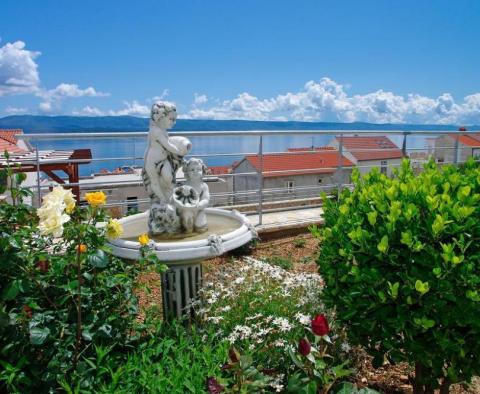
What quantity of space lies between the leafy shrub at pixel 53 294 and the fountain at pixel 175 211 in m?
0.60

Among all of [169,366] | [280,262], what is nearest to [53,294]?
[169,366]

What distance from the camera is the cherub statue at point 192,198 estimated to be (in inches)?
120

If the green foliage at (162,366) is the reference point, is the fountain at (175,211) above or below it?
above

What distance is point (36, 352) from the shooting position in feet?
6.86

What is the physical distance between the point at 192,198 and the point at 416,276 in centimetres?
172

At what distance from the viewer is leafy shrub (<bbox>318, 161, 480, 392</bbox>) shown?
6.07ft

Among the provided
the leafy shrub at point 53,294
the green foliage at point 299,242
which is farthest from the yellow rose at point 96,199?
the green foliage at point 299,242

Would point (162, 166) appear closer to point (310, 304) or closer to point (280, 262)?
point (310, 304)

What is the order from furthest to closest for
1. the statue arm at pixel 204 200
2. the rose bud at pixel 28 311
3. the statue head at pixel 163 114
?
the statue arm at pixel 204 200, the statue head at pixel 163 114, the rose bud at pixel 28 311

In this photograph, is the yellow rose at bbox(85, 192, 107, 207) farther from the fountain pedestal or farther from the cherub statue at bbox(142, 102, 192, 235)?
the cherub statue at bbox(142, 102, 192, 235)

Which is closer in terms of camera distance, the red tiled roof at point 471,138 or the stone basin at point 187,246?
the stone basin at point 187,246

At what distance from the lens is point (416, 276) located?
189 centimetres

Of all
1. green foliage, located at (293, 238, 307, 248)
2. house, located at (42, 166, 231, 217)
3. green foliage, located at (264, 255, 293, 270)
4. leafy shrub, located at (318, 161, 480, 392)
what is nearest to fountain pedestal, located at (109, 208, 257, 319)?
house, located at (42, 166, 231, 217)

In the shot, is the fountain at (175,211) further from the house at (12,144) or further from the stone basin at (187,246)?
the house at (12,144)
